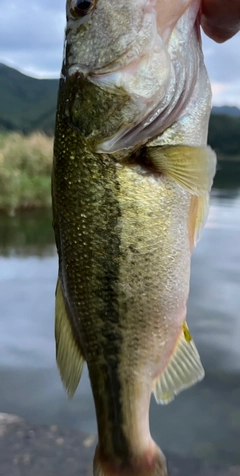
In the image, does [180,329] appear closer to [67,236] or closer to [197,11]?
[67,236]

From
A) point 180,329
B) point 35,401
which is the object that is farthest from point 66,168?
point 35,401

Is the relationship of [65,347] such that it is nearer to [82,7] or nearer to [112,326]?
[112,326]

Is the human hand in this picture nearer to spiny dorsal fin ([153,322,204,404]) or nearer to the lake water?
spiny dorsal fin ([153,322,204,404])

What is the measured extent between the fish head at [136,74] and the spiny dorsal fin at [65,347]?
0.46m

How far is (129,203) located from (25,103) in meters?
50.7

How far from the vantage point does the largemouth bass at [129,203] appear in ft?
4.32

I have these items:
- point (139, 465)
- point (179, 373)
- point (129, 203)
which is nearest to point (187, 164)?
point (129, 203)

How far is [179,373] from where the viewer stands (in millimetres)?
1439

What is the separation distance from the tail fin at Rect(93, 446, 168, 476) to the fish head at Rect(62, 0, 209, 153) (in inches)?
32.9

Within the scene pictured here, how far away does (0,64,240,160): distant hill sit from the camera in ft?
104

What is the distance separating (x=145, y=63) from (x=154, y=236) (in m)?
0.45

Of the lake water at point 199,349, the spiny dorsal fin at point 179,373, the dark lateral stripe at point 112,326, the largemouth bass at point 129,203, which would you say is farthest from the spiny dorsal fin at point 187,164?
the lake water at point 199,349

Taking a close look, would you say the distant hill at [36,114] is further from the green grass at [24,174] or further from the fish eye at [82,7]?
the fish eye at [82,7]

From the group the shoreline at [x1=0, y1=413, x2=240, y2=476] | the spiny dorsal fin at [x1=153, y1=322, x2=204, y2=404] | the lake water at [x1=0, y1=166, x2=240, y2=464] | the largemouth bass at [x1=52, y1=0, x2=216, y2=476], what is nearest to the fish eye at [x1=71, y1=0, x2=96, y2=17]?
the largemouth bass at [x1=52, y1=0, x2=216, y2=476]
